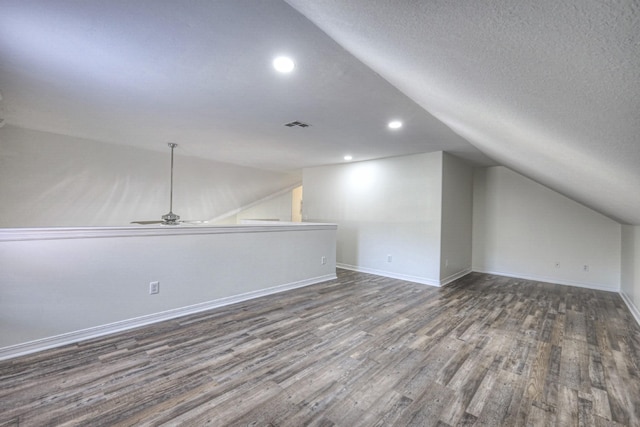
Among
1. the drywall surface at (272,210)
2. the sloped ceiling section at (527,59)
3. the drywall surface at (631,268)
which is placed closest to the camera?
the sloped ceiling section at (527,59)

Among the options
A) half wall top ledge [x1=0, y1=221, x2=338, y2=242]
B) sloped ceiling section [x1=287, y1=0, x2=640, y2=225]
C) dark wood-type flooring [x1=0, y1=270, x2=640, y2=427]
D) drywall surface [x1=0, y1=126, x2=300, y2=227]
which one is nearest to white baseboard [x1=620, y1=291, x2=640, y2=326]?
dark wood-type flooring [x1=0, y1=270, x2=640, y2=427]

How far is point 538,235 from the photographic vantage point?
5223 millimetres

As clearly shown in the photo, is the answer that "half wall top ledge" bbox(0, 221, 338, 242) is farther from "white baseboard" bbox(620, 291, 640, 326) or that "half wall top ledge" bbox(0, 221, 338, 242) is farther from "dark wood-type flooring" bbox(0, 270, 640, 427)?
"white baseboard" bbox(620, 291, 640, 326)

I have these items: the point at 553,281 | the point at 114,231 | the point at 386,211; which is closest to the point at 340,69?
the point at 114,231

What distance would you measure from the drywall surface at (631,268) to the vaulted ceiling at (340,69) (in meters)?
2.01

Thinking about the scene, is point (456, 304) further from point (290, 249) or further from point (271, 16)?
point (271, 16)

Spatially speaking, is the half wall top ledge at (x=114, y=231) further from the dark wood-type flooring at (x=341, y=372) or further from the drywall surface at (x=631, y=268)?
the drywall surface at (x=631, y=268)

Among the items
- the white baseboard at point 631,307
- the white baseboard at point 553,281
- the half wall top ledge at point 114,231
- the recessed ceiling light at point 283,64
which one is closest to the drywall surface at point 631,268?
the white baseboard at point 631,307

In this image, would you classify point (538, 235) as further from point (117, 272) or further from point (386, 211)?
point (117, 272)

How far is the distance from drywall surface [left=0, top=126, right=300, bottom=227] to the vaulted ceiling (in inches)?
19.4

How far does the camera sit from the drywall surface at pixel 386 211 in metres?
4.76

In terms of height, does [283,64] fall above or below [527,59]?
above

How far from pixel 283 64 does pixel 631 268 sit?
16.8 feet

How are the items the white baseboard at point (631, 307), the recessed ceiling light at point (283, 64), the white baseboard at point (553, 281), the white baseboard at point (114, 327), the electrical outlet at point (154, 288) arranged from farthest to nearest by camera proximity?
the white baseboard at point (553, 281) < the white baseboard at point (631, 307) < the electrical outlet at point (154, 288) < the white baseboard at point (114, 327) < the recessed ceiling light at point (283, 64)
